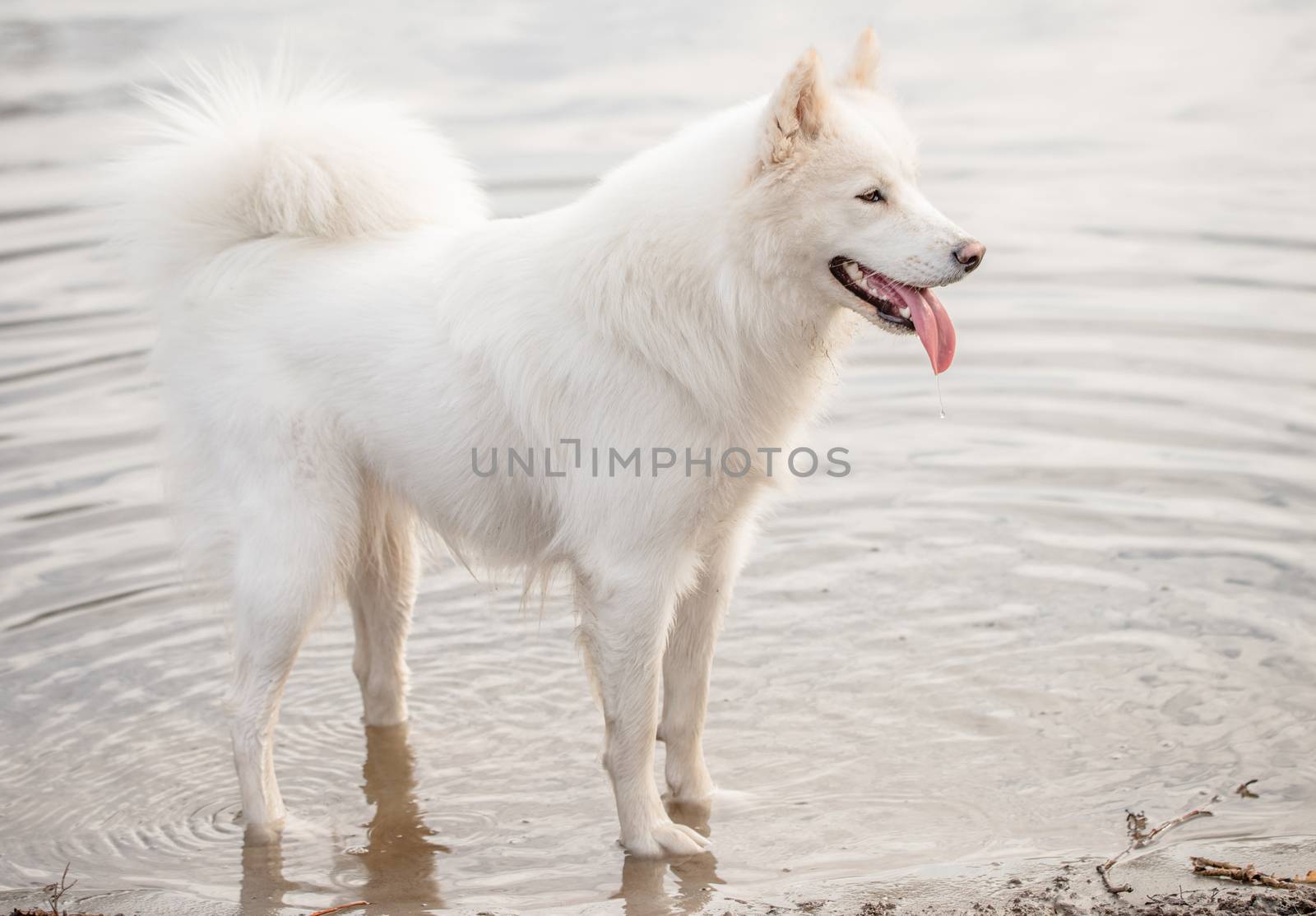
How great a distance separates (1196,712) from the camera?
487 centimetres

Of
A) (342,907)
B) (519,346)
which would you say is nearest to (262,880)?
(342,907)

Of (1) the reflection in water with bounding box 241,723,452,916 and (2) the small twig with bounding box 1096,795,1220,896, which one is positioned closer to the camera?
(2) the small twig with bounding box 1096,795,1220,896

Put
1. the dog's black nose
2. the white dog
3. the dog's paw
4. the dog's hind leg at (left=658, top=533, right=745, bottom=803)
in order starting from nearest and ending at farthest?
the dog's black nose, the white dog, the dog's paw, the dog's hind leg at (left=658, top=533, right=745, bottom=803)

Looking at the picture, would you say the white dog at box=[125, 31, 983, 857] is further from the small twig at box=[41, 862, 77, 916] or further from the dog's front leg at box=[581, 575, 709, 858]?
the small twig at box=[41, 862, 77, 916]

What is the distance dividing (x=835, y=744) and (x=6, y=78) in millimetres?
11629

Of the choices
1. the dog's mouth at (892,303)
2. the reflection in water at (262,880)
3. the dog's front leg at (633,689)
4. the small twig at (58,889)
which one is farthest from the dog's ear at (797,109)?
the small twig at (58,889)

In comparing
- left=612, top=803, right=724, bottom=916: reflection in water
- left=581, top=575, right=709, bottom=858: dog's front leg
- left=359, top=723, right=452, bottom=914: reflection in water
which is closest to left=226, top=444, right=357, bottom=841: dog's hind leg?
left=359, top=723, right=452, bottom=914: reflection in water

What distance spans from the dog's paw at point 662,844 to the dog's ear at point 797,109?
1.94m

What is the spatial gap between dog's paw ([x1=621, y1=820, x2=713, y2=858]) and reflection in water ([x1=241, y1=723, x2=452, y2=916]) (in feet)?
1.88

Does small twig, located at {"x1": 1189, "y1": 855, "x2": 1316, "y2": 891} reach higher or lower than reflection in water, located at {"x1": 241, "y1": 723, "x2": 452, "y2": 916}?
higher

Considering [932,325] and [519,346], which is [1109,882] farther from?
[519,346]

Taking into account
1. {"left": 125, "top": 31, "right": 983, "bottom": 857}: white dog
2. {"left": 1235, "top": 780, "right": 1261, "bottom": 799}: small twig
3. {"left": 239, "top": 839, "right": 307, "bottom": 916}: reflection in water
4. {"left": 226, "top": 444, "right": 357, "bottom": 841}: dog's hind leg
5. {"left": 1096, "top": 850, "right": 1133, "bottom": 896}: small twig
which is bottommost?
{"left": 239, "top": 839, "right": 307, "bottom": 916}: reflection in water

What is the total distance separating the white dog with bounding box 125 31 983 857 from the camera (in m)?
3.84

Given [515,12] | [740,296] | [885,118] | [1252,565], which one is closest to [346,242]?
[740,296]
